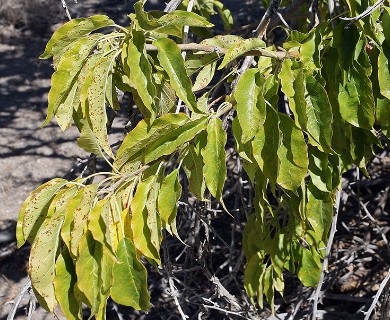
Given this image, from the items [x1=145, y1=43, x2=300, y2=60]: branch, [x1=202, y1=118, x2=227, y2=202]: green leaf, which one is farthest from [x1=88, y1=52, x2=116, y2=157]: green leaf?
[x1=202, y1=118, x2=227, y2=202]: green leaf

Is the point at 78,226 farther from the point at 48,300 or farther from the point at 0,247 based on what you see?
the point at 0,247

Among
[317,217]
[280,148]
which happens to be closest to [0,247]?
[317,217]

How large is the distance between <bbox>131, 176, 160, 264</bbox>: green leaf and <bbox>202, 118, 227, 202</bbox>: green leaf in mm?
129

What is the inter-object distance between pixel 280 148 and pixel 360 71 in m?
0.26

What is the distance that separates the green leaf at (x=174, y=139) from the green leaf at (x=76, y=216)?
14 cm

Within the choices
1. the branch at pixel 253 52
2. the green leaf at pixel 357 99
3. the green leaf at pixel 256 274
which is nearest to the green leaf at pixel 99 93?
the branch at pixel 253 52

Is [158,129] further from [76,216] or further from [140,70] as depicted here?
[76,216]

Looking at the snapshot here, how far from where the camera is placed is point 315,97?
1.33 metres

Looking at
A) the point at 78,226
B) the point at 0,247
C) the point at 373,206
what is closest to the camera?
the point at 78,226

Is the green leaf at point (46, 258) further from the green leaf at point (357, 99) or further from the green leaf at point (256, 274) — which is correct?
the green leaf at point (256, 274)

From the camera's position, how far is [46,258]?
4.18ft

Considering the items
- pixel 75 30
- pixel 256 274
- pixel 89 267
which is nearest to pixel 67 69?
pixel 75 30

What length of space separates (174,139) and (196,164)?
97 mm

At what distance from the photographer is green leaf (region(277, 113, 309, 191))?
1313 mm
